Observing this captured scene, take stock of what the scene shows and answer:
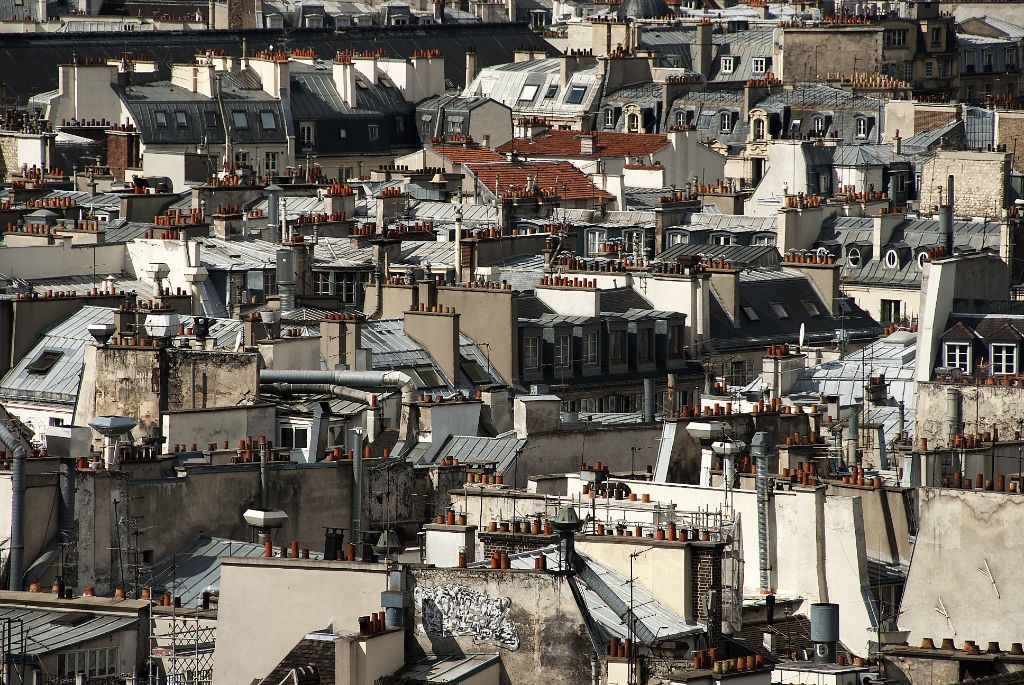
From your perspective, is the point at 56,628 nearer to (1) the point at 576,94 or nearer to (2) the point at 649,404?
(2) the point at 649,404

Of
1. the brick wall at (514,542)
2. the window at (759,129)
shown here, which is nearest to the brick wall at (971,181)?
the window at (759,129)

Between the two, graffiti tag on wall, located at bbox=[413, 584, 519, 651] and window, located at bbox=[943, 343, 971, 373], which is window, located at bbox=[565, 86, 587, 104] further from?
A: graffiti tag on wall, located at bbox=[413, 584, 519, 651]

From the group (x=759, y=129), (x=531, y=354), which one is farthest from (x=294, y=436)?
(x=759, y=129)

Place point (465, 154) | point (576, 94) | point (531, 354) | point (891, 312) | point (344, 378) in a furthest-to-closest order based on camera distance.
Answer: point (576, 94) → point (465, 154) → point (891, 312) → point (531, 354) → point (344, 378)

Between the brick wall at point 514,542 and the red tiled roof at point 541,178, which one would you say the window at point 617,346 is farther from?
the brick wall at point 514,542

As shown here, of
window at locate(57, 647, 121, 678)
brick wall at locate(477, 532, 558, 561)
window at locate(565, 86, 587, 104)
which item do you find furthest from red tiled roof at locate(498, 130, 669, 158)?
window at locate(57, 647, 121, 678)

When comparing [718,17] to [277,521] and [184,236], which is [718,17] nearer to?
[184,236]
